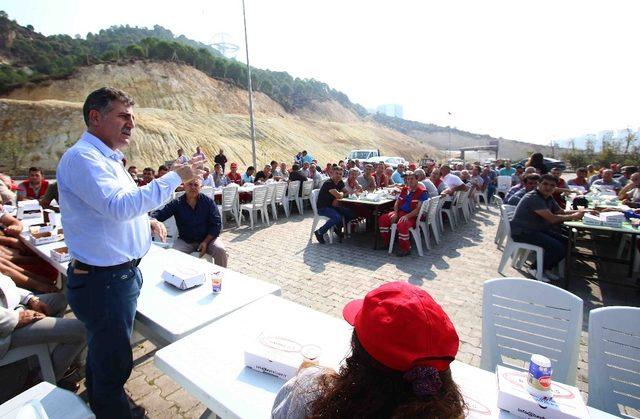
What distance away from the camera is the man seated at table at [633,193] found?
703 cm

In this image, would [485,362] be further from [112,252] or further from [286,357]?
[112,252]

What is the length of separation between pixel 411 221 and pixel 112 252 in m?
5.34

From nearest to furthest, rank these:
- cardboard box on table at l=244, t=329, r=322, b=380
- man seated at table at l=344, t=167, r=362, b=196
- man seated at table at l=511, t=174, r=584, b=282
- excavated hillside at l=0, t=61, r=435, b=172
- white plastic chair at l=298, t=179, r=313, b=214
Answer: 1. cardboard box on table at l=244, t=329, r=322, b=380
2. man seated at table at l=511, t=174, r=584, b=282
3. man seated at table at l=344, t=167, r=362, b=196
4. white plastic chair at l=298, t=179, r=313, b=214
5. excavated hillside at l=0, t=61, r=435, b=172

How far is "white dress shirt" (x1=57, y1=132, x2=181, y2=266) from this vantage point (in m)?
1.71

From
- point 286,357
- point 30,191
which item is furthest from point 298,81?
point 286,357

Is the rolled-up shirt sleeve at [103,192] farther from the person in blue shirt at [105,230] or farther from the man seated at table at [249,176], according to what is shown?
the man seated at table at [249,176]

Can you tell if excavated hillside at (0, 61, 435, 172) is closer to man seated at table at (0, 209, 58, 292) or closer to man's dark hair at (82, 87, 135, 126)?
man seated at table at (0, 209, 58, 292)

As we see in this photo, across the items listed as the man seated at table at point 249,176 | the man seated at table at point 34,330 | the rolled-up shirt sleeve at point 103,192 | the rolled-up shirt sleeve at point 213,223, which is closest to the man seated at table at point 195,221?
the rolled-up shirt sleeve at point 213,223

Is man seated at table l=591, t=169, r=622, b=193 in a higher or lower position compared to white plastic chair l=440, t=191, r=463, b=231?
higher

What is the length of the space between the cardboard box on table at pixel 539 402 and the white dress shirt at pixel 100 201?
195 cm

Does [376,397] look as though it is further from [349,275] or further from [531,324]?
[349,275]

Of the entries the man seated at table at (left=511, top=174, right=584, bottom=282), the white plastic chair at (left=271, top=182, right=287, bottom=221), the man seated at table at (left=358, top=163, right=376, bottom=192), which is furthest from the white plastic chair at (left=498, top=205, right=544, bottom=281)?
the white plastic chair at (left=271, top=182, right=287, bottom=221)

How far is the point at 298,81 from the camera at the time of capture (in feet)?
271

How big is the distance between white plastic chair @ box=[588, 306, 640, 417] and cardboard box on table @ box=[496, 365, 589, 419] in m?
0.74
